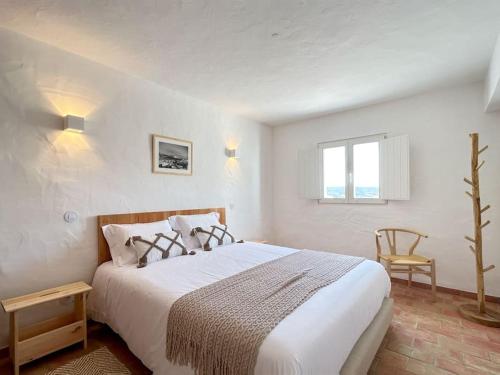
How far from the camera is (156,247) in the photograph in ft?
7.95

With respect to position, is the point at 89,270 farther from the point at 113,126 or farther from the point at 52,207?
the point at 113,126

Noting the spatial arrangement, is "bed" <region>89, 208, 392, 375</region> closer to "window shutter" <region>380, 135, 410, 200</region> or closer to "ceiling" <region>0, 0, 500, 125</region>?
"window shutter" <region>380, 135, 410, 200</region>

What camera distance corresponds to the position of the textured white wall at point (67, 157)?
2.02m

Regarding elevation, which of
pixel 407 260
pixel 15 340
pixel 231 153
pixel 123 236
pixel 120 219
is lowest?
pixel 15 340

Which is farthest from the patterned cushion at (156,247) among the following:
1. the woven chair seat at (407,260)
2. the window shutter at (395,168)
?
the window shutter at (395,168)

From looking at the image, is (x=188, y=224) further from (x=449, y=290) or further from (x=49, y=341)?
(x=449, y=290)

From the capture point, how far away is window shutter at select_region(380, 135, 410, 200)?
3.33 meters

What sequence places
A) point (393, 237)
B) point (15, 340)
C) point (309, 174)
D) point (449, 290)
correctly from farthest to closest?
1. point (309, 174)
2. point (393, 237)
3. point (449, 290)
4. point (15, 340)

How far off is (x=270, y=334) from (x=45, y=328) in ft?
6.64

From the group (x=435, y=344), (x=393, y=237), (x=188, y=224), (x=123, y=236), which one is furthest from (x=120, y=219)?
(x=393, y=237)

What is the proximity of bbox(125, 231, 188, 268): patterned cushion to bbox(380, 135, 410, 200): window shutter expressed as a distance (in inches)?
113

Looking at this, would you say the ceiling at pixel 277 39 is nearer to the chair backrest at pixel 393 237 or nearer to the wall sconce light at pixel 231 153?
the wall sconce light at pixel 231 153

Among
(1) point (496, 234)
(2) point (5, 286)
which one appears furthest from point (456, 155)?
(2) point (5, 286)

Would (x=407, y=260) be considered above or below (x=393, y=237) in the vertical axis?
below
